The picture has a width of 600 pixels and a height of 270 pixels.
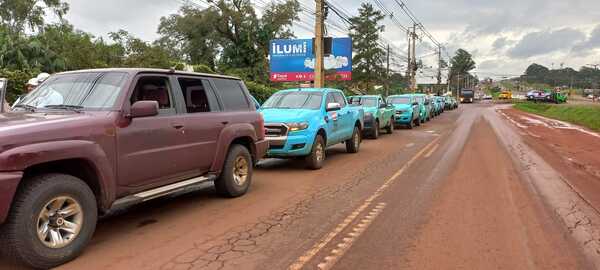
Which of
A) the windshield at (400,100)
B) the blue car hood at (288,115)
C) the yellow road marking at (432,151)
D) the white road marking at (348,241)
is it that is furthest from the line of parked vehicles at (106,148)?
the windshield at (400,100)

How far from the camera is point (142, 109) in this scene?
527cm

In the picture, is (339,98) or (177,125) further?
(339,98)

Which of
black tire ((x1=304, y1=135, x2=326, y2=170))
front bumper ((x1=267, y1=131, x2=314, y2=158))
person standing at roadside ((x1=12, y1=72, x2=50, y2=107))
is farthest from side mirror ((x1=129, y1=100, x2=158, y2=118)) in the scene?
black tire ((x1=304, y1=135, x2=326, y2=170))

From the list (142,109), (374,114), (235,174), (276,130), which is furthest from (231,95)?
(374,114)

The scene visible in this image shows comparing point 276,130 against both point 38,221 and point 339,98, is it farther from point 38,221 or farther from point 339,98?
point 38,221

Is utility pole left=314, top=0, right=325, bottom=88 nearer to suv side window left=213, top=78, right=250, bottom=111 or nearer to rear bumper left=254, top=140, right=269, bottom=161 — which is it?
rear bumper left=254, top=140, right=269, bottom=161

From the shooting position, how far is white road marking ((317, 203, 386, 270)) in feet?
15.1

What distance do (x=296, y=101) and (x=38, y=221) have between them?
Result: 7470 mm

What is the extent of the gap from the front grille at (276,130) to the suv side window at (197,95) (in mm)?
2982

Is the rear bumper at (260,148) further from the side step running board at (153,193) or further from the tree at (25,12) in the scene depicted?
the tree at (25,12)

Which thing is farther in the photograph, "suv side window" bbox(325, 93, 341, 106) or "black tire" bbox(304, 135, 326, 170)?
"suv side window" bbox(325, 93, 341, 106)

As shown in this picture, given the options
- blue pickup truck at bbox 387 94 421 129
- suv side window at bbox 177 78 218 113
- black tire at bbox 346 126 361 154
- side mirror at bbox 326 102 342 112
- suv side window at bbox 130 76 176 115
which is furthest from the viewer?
blue pickup truck at bbox 387 94 421 129

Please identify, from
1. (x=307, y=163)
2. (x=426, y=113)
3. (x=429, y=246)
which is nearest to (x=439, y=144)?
(x=307, y=163)

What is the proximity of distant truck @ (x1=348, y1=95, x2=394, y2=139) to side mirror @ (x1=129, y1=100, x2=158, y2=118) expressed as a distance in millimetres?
11810
